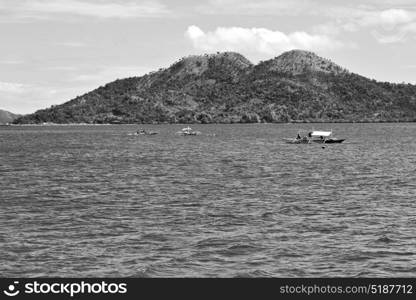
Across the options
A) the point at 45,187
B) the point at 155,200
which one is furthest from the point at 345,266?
the point at 45,187

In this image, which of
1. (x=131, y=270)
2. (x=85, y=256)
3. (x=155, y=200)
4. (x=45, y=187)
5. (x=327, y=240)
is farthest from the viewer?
(x=45, y=187)

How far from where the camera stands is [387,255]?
37.6 meters

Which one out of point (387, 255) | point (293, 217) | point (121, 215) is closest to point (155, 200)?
point (121, 215)

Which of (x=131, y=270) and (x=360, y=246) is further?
(x=360, y=246)

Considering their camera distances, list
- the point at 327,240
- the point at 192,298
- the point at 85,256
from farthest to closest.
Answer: the point at 327,240
the point at 85,256
the point at 192,298

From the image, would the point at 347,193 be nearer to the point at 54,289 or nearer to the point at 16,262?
the point at 16,262

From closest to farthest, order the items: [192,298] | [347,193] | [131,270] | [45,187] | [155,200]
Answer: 1. [192,298]
2. [131,270]
3. [155,200]
4. [347,193]
5. [45,187]

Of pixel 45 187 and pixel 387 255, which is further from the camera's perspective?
pixel 45 187

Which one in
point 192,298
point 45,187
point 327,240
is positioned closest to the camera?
point 192,298

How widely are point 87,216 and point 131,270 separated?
57.7 ft

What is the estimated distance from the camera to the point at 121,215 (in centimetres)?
5197

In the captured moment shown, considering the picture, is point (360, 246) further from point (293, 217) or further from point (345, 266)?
point (293, 217)

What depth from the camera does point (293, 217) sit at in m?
50.2

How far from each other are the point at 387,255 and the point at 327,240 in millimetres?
4713
